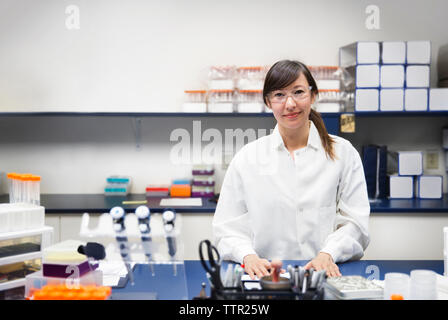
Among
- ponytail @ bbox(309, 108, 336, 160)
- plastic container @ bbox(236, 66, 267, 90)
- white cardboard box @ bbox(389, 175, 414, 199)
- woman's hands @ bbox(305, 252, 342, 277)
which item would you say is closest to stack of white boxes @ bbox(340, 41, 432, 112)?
white cardboard box @ bbox(389, 175, 414, 199)

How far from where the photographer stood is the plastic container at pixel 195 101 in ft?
9.60

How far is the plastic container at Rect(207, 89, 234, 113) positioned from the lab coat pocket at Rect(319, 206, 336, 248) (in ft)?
4.76

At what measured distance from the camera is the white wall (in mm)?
3104

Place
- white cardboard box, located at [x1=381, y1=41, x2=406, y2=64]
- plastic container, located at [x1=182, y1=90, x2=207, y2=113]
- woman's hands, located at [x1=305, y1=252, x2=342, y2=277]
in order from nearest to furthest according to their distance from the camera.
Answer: woman's hands, located at [x1=305, y1=252, x2=342, y2=277] → white cardboard box, located at [x1=381, y1=41, x2=406, y2=64] → plastic container, located at [x1=182, y1=90, x2=207, y2=113]

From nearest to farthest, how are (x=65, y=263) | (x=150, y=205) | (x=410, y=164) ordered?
1. (x=65, y=263)
2. (x=150, y=205)
3. (x=410, y=164)

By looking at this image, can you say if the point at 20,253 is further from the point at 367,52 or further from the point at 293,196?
the point at 367,52

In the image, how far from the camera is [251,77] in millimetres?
2980

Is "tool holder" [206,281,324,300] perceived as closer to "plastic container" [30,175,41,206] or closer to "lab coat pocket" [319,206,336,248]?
"lab coat pocket" [319,206,336,248]

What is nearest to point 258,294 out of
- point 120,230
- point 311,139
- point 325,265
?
point 120,230

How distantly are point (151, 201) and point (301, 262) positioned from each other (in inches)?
62.5

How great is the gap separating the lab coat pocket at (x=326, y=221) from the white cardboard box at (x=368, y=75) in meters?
1.52

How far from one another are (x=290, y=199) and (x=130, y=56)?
1.98 m
